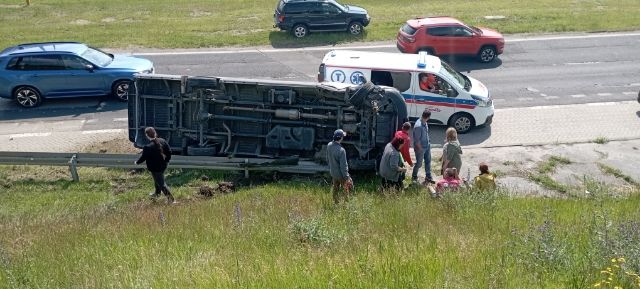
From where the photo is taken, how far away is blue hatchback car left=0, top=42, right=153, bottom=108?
18031 mm

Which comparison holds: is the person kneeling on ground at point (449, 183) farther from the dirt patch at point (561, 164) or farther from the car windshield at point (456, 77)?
the car windshield at point (456, 77)

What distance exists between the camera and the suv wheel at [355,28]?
2639cm

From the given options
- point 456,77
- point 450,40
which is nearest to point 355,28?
point 450,40

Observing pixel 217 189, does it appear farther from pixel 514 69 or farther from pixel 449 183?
pixel 514 69

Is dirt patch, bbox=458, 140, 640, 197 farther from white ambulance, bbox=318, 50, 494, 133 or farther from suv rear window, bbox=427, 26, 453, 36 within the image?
suv rear window, bbox=427, 26, 453, 36

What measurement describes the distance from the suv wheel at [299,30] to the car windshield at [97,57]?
847 centimetres

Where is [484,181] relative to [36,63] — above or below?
below

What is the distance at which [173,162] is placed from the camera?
13.7 m

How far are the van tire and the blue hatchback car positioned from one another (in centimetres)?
878

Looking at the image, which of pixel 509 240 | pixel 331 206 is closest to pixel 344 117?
pixel 331 206

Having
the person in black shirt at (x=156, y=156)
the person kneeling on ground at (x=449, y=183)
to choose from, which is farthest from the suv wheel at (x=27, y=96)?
the person kneeling on ground at (x=449, y=183)

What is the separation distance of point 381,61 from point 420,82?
1081 millimetres

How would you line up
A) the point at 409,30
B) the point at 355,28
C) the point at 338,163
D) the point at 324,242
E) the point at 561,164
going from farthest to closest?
1. the point at 355,28
2. the point at 409,30
3. the point at 561,164
4. the point at 338,163
5. the point at 324,242

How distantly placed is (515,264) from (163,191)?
7394 millimetres
